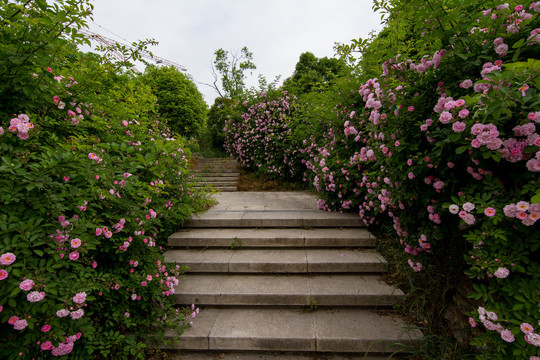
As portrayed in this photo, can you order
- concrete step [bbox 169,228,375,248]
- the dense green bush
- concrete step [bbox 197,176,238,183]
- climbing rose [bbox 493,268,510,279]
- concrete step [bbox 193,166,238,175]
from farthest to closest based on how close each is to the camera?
the dense green bush, concrete step [bbox 193,166,238,175], concrete step [bbox 197,176,238,183], concrete step [bbox 169,228,375,248], climbing rose [bbox 493,268,510,279]

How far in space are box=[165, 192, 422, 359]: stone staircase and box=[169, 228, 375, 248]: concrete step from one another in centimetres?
1

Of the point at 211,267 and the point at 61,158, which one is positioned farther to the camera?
the point at 211,267

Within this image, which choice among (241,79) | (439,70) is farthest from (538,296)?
(241,79)

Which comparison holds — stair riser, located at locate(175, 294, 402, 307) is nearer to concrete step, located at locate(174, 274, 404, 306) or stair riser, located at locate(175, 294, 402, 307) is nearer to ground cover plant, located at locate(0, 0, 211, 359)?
concrete step, located at locate(174, 274, 404, 306)

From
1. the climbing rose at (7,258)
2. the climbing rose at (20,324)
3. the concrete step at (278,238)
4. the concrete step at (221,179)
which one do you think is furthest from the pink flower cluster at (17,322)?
the concrete step at (221,179)

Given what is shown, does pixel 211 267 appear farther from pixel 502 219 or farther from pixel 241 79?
pixel 241 79

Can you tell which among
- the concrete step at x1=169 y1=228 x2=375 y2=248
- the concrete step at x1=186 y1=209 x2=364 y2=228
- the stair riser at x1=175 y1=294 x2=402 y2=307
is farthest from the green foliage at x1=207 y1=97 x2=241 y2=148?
the stair riser at x1=175 y1=294 x2=402 y2=307

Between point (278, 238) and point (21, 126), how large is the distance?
258cm

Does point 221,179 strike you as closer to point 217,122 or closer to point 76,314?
point 217,122

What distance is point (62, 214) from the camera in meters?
1.51

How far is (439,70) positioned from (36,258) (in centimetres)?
282

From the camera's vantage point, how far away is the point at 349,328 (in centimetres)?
211

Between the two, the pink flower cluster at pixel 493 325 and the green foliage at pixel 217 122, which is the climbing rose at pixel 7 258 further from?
the green foliage at pixel 217 122

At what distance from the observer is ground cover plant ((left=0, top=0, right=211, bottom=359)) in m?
1.32
